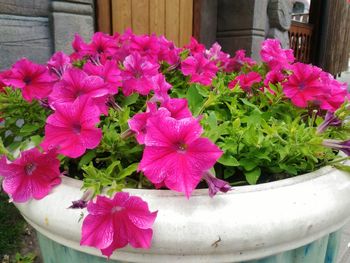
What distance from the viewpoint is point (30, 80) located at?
832mm

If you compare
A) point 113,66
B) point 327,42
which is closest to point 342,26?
point 327,42

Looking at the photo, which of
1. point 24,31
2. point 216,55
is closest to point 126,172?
point 216,55

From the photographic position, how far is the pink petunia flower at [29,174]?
23.8 inches

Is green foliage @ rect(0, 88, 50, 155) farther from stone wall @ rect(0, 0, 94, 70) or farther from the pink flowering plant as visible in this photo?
stone wall @ rect(0, 0, 94, 70)

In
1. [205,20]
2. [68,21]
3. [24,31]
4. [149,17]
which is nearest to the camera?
[24,31]

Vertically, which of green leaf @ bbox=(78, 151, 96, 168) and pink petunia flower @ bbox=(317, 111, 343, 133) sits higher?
pink petunia flower @ bbox=(317, 111, 343, 133)

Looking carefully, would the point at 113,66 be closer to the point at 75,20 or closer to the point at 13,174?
the point at 13,174

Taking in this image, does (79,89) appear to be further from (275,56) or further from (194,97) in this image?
(275,56)

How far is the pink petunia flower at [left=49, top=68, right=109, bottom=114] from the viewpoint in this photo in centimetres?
67

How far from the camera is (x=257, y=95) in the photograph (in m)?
1.00

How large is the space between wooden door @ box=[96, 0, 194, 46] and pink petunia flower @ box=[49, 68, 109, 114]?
1736mm

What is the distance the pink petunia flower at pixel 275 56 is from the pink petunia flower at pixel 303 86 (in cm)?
23

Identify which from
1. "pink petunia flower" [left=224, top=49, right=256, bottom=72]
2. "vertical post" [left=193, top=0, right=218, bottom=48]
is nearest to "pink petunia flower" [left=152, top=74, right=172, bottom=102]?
"pink petunia flower" [left=224, top=49, right=256, bottom=72]

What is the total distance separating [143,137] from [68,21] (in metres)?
1.54
